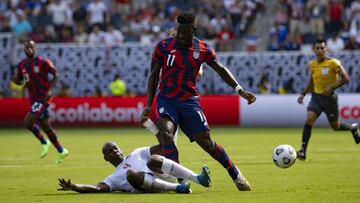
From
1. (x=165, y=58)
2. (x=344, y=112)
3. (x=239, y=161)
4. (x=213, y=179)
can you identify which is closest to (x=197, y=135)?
(x=165, y=58)

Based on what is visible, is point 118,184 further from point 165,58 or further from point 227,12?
point 227,12

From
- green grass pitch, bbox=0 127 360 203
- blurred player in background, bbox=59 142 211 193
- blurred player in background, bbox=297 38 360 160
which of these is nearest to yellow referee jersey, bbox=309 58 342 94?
blurred player in background, bbox=297 38 360 160

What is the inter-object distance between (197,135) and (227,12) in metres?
24.4

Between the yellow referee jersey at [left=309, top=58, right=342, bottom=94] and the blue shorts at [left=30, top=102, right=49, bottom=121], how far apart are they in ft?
19.6

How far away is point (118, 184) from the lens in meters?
12.5

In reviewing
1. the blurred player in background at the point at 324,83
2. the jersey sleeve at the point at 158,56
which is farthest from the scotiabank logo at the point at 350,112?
the jersey sleeve at the point at 158,56

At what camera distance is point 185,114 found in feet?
40.8

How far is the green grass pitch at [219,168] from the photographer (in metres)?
12.0

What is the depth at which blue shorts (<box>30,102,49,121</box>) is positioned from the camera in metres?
19.3

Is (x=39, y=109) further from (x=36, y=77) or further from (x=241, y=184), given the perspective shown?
(x=241, y=184)

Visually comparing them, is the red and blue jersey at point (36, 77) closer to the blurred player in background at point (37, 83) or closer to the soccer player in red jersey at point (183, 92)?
the blurred player in background at point (37, 83)

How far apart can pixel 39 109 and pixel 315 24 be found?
18240 millimetres

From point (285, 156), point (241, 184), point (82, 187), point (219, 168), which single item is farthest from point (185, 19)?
point (219, 168)

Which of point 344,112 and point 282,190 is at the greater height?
point 282,190
